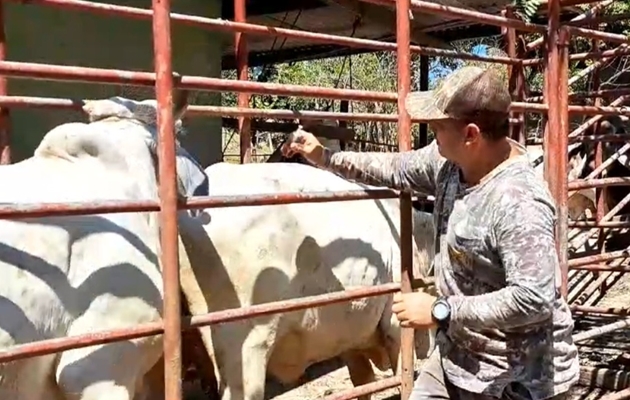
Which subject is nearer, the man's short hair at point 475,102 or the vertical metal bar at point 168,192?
the man's short hair at point 475,102

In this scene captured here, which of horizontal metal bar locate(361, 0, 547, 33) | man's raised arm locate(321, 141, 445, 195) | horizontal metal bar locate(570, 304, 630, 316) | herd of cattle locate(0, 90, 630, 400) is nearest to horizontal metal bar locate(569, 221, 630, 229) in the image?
horizontal metal bar locate(570, 304, 630, 316)

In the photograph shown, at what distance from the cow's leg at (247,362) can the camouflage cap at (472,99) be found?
178 cm

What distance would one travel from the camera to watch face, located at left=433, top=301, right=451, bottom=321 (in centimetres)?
242

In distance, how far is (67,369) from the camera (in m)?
2.88

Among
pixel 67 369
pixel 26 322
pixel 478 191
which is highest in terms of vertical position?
pixel 478 191

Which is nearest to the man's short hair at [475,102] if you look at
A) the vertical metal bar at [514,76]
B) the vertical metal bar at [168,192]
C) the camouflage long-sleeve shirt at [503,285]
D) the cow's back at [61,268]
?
the camouflage long-sleeve shirt at [503,285]

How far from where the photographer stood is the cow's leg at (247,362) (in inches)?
154

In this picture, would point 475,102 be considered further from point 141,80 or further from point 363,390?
point 363,390

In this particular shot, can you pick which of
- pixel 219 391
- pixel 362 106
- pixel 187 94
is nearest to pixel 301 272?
pixel 219 391

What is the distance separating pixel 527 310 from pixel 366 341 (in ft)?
8.15

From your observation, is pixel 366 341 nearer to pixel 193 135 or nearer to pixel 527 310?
pixel 527 310

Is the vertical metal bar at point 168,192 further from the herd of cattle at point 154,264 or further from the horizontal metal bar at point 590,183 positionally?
the horizontal metal bar at point 590,183

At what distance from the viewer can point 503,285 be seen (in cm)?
249

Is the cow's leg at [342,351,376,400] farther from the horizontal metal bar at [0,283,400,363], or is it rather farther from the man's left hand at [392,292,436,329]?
the man's left hand at [392,292,436,329]
